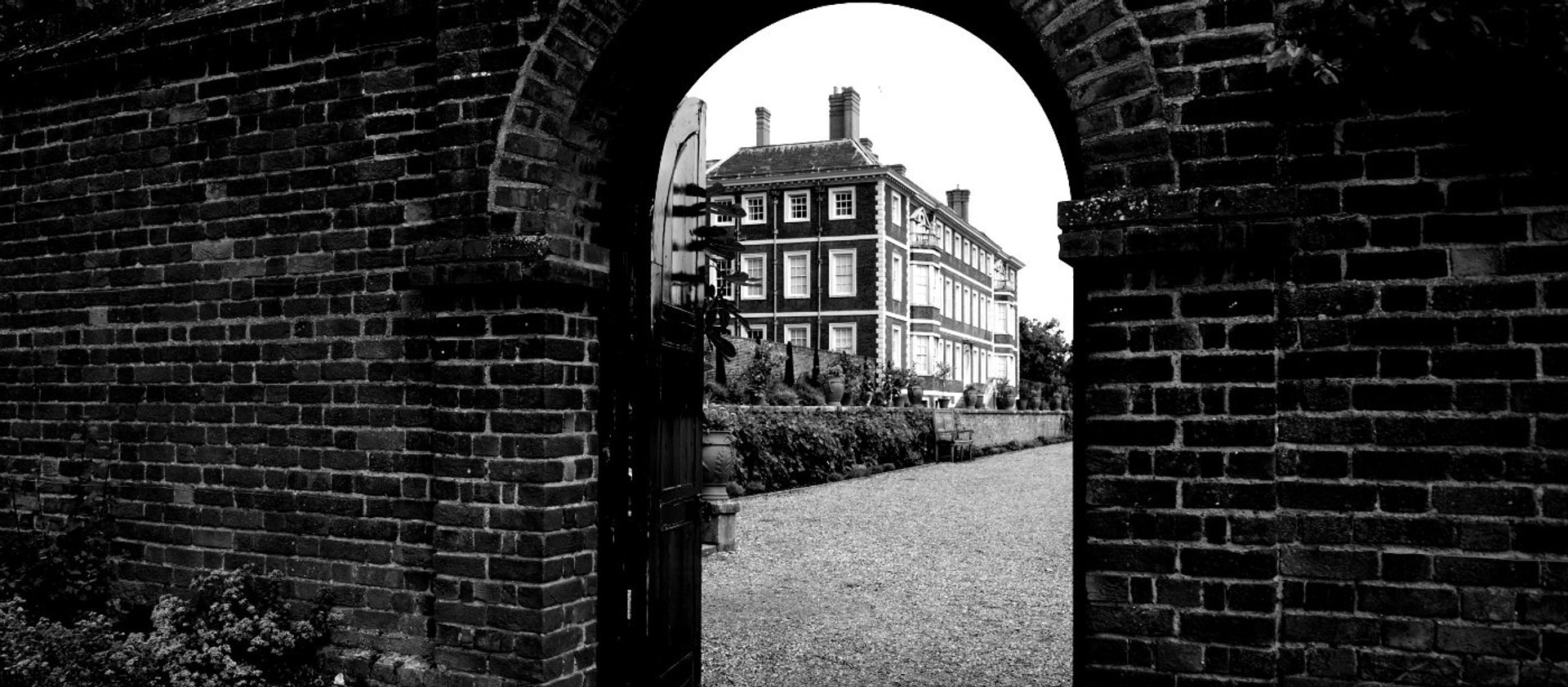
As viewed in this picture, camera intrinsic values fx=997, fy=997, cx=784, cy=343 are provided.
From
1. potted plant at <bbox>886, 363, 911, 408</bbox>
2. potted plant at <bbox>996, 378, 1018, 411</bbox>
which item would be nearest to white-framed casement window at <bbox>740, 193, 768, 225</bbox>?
potted plant at <bbox>996, 378, 1018, 411</bbox>

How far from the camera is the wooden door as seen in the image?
4723 mm

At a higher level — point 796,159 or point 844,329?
point 796,159

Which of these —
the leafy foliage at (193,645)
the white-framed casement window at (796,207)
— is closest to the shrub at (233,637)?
the leafy foliage at (193,645)

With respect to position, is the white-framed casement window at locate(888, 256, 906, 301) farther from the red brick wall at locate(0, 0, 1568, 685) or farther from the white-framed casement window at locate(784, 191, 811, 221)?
the red brick wall at locate(0, 0, 1568, 685)

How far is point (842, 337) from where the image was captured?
42.1 metres

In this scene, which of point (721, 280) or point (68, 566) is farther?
point (721, 280)

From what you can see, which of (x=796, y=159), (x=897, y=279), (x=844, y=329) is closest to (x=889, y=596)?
(x=844, y=329)

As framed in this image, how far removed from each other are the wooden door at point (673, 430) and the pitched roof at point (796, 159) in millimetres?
36826

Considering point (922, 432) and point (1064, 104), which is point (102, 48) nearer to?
point (1064, 104)

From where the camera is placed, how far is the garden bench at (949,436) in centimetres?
2814

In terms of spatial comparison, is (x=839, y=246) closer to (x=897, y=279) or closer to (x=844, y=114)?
(x=897, y=279)

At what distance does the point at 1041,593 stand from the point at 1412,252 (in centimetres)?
639

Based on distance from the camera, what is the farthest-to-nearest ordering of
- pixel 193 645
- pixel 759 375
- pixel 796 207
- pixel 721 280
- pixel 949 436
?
pixel 796 207 → pixel 949 436 → pixel 759 375 → pixel 721 280 → pixel 193 645

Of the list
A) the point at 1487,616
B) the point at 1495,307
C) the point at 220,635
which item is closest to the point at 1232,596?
the point at 1487,616
